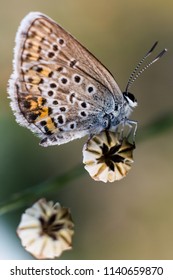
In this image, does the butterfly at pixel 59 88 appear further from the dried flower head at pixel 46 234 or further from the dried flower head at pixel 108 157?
the dried flower head at pixel 46 234

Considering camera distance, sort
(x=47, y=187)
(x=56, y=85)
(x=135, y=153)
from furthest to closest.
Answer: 1. (x=135, y=153)
2. (x=56, y=85)
3. (x=47, y=187)

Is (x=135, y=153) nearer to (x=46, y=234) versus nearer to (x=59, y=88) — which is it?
(x=59, y=88)

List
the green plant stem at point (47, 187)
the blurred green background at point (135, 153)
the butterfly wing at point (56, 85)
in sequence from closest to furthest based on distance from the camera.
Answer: the green plant stem at point (47, 187) → the butterfly wing at point (56, 85) → the blurred green background at point (135, 153)

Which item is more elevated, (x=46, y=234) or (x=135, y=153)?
(x=135, y=153)

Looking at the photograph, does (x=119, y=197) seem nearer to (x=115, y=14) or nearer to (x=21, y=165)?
(x=21, y=165)

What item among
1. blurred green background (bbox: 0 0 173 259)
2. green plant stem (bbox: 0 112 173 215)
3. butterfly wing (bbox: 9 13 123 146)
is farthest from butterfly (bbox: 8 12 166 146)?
blurred green background (bbox: 0 0 173 259)

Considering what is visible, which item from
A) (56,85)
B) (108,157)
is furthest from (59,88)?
(108,157)

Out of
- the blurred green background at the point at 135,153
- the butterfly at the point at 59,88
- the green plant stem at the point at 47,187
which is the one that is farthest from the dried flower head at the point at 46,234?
the blurred green background at the point at 135,153
